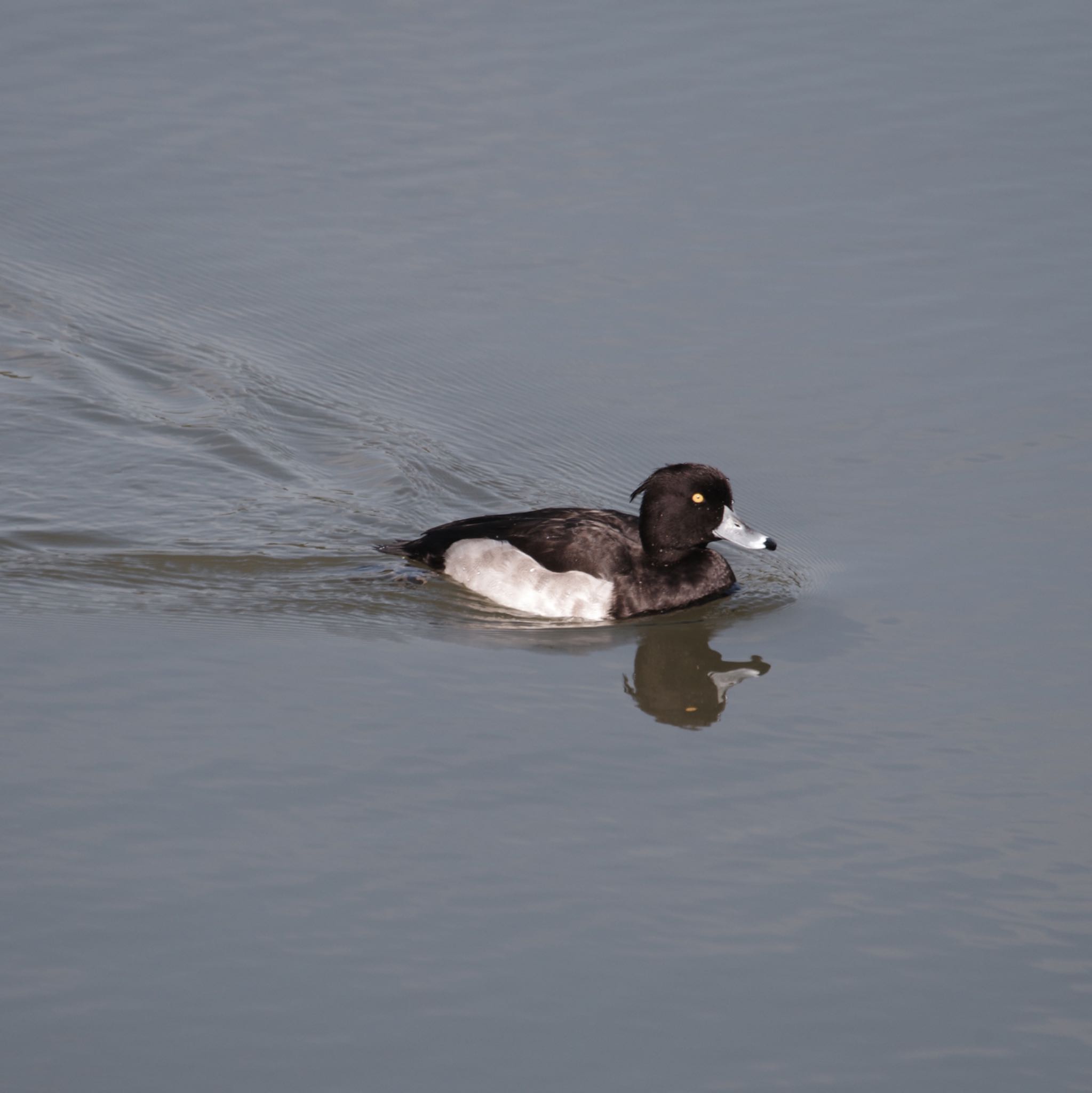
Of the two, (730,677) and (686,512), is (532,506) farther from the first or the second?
(730,677)

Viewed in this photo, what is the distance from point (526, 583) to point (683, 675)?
1.35 metres

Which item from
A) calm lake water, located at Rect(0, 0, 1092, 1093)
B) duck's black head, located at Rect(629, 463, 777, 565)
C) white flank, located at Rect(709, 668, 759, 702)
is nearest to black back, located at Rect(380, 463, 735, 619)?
duck's black head, located at Rect(629, 463, 777, 565)

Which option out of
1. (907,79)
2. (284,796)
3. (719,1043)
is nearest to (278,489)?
(284,796)

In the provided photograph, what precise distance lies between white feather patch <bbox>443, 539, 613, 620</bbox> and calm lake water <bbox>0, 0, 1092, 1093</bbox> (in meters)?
0.19

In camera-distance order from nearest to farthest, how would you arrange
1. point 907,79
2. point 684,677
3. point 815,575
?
point 684,677, point 815,575, point 907,79

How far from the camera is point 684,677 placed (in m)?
9.01

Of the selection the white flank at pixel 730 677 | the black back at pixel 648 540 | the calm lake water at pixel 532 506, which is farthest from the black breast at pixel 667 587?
the white flank at pixel 730 677

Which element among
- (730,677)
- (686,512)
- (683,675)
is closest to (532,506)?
(686,512)

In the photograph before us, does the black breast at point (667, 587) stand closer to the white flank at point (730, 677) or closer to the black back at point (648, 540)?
the black back at point (648, 540)

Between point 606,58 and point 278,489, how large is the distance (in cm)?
749

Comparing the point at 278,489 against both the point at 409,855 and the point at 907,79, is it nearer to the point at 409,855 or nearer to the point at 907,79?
the point at 409,855

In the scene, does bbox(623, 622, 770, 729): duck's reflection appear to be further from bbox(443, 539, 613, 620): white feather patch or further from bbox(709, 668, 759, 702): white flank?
bbox(443, 539, 613, 620): white feather patch

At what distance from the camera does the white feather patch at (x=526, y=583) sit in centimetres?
988

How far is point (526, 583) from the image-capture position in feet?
32.7
